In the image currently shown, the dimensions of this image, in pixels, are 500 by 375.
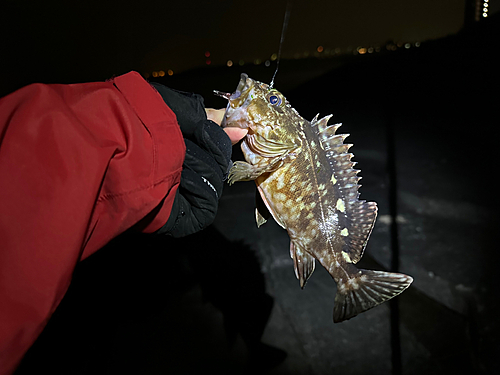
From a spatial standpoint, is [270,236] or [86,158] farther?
[270,236]

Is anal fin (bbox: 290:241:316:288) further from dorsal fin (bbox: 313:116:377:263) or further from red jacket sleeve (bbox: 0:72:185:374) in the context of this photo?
red jacket sleeve (bbox: 0:72:185:374)

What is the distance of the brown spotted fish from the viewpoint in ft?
6.16

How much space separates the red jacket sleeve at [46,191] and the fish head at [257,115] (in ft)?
3.63

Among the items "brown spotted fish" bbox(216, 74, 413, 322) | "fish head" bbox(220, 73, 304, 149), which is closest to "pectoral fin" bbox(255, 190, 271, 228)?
"brown spotted fish" bbox(216, 74, 413, 322)

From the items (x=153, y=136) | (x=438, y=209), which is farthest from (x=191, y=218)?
(x=438, y=209)

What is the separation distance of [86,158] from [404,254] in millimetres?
4056

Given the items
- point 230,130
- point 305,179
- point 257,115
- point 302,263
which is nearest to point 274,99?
point 257,115

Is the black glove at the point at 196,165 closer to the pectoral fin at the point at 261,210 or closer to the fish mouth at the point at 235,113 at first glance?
the fish mouth at the point at 235,113

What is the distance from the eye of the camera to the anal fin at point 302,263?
6.32 ft

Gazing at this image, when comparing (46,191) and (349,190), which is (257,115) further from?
(46,191)

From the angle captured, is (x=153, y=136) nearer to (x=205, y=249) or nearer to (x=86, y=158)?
(x=86, y=158)

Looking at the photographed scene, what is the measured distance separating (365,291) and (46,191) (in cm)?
179

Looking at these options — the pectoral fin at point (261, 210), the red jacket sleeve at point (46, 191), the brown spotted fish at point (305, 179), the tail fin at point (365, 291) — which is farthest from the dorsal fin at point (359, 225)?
the red jacket sleeve at point (46, 191)

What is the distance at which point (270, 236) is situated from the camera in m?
4.05
